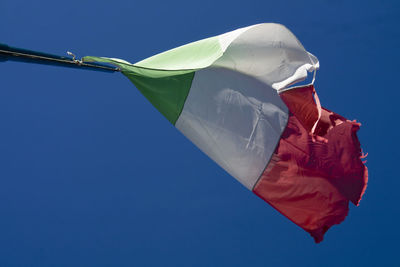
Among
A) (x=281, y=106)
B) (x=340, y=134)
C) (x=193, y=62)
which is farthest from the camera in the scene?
(x=281, y=106)

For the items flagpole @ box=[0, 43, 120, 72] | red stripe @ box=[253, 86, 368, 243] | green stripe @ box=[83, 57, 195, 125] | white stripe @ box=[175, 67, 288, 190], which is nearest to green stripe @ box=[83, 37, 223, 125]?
green stripe @ box=[83, 57, 195, 125]


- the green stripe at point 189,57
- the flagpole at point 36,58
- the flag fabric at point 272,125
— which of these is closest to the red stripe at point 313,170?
the flag fabric at point 272,125

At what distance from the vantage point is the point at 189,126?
14.5ft

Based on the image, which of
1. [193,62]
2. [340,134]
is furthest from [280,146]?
[193,62]

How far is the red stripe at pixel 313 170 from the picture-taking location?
14.0 ft

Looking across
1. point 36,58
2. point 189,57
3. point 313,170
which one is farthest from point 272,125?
point 36,58

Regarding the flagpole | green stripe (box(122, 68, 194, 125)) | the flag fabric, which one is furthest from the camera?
the flag fabric

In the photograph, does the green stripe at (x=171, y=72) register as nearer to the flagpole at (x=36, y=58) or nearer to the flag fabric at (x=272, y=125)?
the flag fabric at (x=272, y=125)

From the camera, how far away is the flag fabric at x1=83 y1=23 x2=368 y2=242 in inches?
167

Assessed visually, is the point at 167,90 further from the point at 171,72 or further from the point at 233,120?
the point at 233,120

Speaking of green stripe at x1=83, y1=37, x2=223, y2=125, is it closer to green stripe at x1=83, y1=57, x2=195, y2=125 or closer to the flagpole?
green stripe at x1=83, y1=57, x2=195, y2=125

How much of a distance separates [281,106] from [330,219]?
1.07 metres

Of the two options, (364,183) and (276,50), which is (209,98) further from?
(364,183)

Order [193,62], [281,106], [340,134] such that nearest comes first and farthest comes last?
[193,62]
[340,134]
[281,106]
